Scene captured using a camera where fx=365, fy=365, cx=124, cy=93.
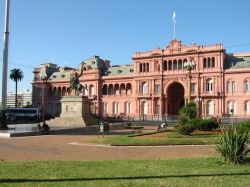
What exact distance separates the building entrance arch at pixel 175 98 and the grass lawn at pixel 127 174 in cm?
7219

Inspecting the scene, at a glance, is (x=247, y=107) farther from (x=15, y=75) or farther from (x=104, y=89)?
(x=15, y=75)

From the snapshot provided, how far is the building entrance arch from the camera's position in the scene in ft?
282

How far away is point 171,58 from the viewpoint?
8369cm

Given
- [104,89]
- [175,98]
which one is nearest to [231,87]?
[175,98]

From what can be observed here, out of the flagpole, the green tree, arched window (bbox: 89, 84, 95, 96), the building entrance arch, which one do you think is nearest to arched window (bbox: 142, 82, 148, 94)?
the building entrance arch

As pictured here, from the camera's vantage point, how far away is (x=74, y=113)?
5081 centimetres

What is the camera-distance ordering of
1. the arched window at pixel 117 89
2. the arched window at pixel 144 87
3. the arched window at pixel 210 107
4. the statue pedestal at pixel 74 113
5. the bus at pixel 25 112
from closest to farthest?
the statue pedestal at pixel 74 113 < the arched window at pixel 210 107 < the bus at pixel 25 112 < the arched window at pixel 144 87 < the arched window at pixel 117 89

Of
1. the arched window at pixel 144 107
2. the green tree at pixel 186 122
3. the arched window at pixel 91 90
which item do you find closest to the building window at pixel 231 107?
the arched window at pixel 144 107

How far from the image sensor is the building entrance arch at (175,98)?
282 ft

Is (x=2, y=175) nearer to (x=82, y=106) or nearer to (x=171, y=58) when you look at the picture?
(x=82, y=106)

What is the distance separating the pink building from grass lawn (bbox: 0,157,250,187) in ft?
173

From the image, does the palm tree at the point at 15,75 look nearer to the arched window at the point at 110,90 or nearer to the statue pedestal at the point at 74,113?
the arched window at the point at 110,90

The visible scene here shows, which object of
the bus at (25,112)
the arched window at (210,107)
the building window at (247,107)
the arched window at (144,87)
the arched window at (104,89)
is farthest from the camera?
the arched window at (104,89)

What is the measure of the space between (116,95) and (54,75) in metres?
24.4
